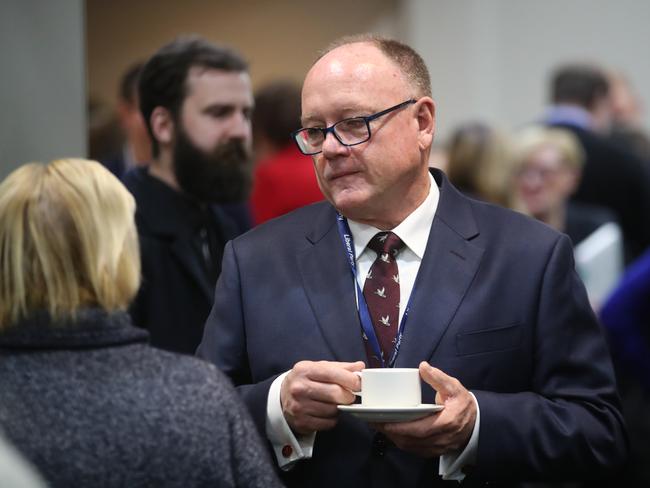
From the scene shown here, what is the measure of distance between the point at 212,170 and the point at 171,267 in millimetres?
369

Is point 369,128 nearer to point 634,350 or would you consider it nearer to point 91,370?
point 91,370

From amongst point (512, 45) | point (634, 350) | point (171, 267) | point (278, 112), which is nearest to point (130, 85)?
point (278, 112)

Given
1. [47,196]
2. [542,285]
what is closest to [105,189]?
[47,196]

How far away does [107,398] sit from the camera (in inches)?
85.7

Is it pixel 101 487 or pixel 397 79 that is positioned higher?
pixel 397 79

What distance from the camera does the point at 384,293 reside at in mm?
2721

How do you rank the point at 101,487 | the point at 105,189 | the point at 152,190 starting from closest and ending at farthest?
the point at 101,487, the point at 105,189, the point at 152,190

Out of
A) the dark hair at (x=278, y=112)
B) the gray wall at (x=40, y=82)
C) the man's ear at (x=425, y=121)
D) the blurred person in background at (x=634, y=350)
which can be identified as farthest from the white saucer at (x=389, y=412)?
the dark hair at (x=278, y=112)

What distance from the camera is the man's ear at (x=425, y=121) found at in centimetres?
284

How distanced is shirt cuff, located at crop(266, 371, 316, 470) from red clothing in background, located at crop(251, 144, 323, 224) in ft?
8.12

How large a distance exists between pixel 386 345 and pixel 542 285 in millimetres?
379

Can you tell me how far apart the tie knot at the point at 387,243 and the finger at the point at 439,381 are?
0.36m

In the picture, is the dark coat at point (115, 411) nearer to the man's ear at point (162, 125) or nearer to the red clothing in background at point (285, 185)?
the man's ear at point (162, 125)

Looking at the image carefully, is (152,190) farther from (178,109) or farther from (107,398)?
(107,398)
